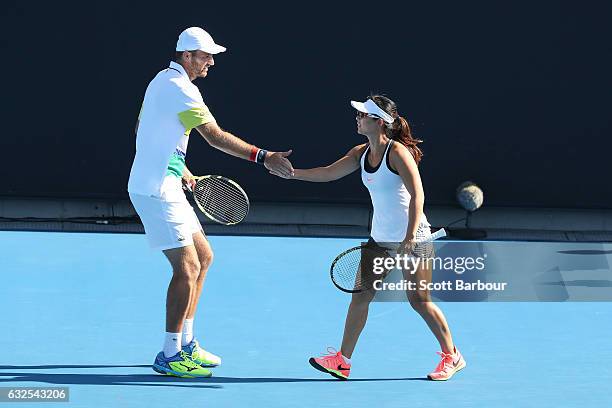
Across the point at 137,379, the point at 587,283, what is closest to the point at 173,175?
the point at 137,379

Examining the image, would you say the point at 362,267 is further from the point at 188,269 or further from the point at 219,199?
the point at 219,199

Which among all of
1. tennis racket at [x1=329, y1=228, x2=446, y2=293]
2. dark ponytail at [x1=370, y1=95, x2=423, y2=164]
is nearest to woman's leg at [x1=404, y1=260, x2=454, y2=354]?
tennis racket at [x1=329, y1=228, x2=446, y2=293]

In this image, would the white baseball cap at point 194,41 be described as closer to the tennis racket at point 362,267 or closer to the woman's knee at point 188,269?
the woman's knee at point 188,269

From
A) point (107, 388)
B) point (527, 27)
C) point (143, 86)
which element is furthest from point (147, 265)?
point (527, 27)

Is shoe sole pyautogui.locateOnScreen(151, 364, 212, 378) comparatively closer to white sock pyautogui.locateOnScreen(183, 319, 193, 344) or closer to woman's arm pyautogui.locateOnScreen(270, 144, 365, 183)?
white sock pyautogui.locateOnScreen(183, 319, 193, 344)

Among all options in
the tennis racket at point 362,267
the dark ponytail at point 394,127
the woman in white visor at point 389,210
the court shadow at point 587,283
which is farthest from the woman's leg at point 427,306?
the court shadow at point 587,283

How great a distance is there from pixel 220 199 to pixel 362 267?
104 cm

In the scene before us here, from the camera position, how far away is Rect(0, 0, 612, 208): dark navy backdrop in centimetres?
1220

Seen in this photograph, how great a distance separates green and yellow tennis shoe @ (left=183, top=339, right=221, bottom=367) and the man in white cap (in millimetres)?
17

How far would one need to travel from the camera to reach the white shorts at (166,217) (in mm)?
6875

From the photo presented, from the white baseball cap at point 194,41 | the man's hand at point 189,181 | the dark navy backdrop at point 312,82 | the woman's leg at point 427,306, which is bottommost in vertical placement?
the woman's leg at point 427,306

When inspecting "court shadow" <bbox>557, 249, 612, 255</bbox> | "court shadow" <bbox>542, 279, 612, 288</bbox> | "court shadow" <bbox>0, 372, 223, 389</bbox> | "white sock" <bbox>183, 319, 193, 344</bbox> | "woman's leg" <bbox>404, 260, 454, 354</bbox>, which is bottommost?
"court shadow" <bbox>0, 372, 223, 389</bbox>

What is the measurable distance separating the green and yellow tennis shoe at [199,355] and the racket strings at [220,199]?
74 cm

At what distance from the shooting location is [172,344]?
6.89m
